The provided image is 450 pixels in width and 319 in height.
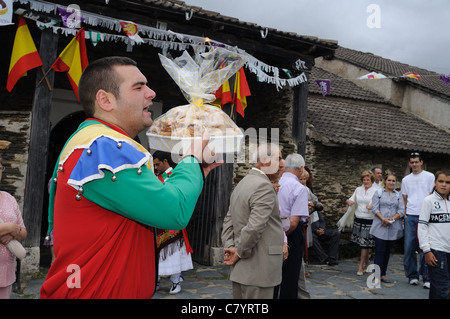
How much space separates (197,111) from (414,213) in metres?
5.86

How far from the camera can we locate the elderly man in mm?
4301

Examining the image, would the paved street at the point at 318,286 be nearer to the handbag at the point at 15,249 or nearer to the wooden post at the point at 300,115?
the handbag at the point at 15,249

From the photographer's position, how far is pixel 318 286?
6238mm

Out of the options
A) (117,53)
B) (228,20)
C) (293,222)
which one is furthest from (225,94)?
(293,222)

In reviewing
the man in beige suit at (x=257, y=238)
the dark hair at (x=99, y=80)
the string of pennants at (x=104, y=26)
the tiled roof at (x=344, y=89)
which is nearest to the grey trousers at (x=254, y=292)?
the man in beige suit at (x=257, y=238)

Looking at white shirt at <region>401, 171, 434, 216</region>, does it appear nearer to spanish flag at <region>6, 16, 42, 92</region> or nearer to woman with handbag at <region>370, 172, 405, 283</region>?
woman with handbag at <region>370, 172, 405, 283</region>

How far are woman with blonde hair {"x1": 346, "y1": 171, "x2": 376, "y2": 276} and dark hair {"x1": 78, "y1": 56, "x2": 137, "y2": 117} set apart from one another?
6.51m

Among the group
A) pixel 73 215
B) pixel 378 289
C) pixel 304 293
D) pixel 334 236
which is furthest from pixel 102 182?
pixel 334 236

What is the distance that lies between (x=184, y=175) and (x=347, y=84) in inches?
665

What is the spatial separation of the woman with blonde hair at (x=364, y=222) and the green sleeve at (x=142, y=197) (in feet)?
21.1

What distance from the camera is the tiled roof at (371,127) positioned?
11.0 meters

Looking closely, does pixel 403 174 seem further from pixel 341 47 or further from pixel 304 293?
pixel 341 47

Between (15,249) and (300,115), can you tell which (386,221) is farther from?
(15,249)

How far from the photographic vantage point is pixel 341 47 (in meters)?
22.2
